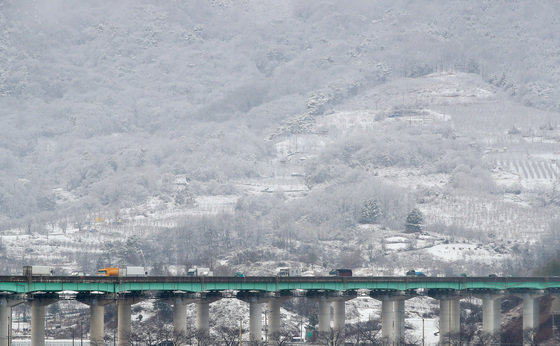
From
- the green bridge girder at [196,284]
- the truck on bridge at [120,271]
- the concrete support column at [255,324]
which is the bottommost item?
the concrete support column at [255,324]

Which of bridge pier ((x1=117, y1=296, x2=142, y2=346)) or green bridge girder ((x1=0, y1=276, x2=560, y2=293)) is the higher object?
green bridge girder ((x1=0, y1=276, x2=560, y2=293))

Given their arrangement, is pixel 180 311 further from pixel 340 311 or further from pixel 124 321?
pixel 340 311

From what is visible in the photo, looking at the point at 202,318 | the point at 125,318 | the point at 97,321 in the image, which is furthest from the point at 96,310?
the point at 202,318

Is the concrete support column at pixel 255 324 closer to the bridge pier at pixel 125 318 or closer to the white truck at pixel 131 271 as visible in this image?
the white truck at pixel 131 271

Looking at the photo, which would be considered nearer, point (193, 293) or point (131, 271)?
point (131, 271)

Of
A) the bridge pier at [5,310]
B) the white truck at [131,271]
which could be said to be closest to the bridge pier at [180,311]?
the white truck at [131,271]

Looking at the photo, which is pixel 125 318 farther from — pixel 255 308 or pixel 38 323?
pixel 255 308

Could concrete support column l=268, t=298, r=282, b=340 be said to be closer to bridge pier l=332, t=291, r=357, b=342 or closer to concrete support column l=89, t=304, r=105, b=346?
bridge pier l=332, t=291, r=357, b=342

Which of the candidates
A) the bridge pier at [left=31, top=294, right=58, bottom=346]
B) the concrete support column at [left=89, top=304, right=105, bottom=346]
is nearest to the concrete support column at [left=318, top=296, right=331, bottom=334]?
the concrete support column at [left=89, top=304, right=105, bottom=346]

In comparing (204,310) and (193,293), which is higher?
(193,293)

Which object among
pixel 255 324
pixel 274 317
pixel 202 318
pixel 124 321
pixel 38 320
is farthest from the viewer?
pixel 274 317

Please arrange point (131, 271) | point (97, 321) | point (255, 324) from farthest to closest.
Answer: point (255, 324)
point (131, 271)
point (97, 321)

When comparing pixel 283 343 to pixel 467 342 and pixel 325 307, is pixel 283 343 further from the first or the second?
pixel 467 342

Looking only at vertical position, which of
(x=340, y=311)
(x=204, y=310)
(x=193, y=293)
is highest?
(x=193, y=293)
